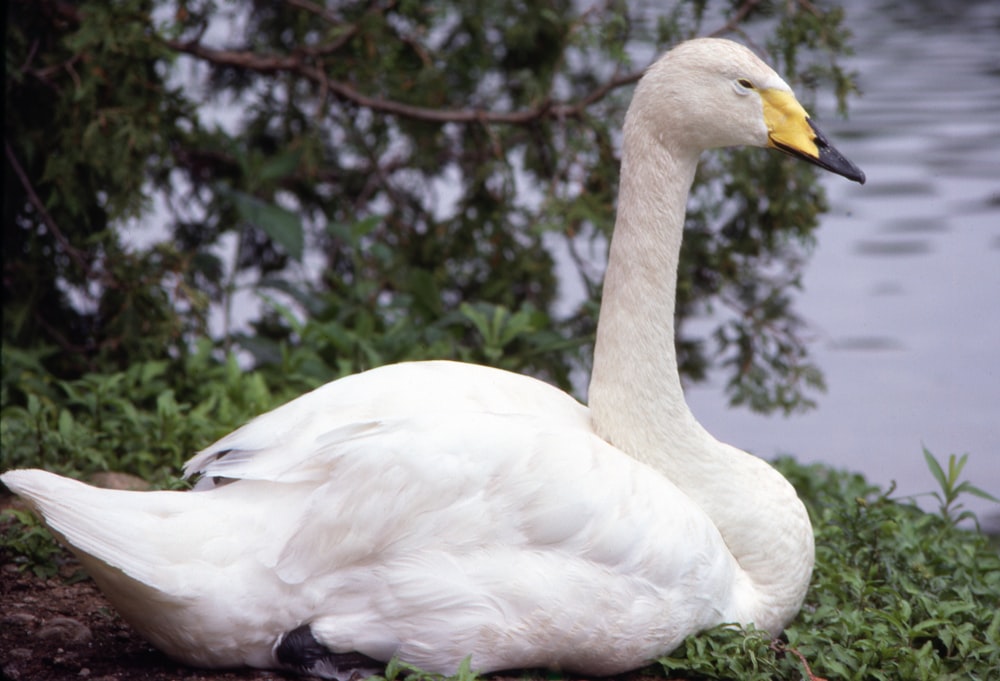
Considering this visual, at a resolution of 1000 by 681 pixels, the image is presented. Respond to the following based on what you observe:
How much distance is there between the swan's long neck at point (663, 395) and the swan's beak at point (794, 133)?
240mm

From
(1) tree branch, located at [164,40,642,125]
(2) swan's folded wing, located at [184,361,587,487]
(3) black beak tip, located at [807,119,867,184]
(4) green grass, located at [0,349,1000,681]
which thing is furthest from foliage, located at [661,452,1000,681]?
(1) tree branch, located at [164,40,642,125]

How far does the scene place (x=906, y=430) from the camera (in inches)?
283

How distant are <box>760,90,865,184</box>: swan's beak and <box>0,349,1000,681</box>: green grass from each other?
1036 millimetres

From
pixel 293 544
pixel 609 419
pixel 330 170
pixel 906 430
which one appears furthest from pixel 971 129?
pixel 293 544

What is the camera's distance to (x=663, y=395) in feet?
11.8

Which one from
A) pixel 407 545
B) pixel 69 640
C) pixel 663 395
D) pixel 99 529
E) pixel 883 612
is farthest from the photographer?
pixel 663 395

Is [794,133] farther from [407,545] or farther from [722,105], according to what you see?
[407,545]

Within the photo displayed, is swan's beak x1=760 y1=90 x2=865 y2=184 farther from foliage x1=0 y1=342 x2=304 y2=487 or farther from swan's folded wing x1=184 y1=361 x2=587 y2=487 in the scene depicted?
foliage x1=0 y1=342 x2=304 y2=487

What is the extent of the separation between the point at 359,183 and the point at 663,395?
3225 millimetres

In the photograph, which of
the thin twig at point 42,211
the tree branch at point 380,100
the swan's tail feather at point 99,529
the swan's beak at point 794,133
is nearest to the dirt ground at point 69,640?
the swan's tail feather at point 99,529

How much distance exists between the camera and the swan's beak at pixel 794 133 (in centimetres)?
352

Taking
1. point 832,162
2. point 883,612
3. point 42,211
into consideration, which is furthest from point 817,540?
point 42,211

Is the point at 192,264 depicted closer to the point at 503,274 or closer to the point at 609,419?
the point at 503,274

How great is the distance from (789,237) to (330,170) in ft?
7.37
